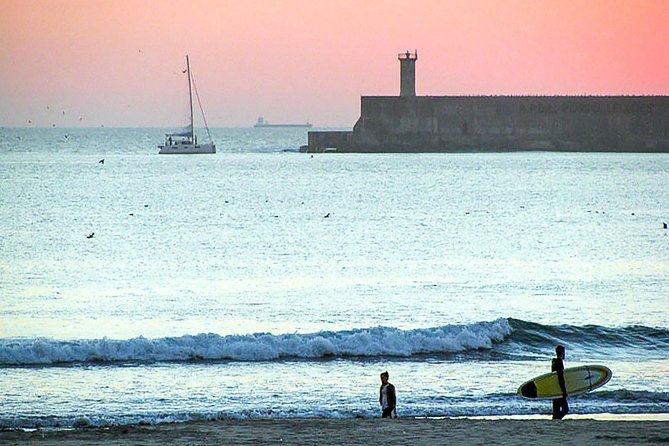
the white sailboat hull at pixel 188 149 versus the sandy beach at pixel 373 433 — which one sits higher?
the white sailboat hull at pixel 188 149

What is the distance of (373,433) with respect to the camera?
50.7ft

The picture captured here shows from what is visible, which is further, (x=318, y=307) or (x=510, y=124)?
(x=510, y=124)

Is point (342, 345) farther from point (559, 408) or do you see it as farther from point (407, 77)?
point (407, 77)

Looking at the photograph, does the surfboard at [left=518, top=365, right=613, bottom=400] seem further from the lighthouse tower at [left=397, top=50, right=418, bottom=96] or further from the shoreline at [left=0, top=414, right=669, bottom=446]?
the lighthouse tower at [left=397, top=50, right=418, bottom=96]

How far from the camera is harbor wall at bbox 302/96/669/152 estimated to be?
14725cm

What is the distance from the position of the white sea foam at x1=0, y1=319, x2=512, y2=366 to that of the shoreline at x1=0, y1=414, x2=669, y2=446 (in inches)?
292

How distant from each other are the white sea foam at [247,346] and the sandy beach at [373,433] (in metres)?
7.52

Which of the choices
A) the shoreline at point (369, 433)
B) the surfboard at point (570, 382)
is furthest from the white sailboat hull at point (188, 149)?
the shoreline at point (369, 433)

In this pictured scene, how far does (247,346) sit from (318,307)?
6.81 metres

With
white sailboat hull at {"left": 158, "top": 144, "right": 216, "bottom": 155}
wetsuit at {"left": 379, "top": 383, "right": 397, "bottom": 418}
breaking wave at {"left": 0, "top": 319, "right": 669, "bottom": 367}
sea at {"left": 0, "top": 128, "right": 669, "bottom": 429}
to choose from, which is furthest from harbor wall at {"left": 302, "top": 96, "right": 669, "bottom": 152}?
wetsuit at {"left": 379, "top": 383, "right": 397, "bottom": 418}

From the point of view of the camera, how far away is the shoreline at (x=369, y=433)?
1482 cm

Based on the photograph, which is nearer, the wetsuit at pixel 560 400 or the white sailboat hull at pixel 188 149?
the wetsuit at pixel 560 400

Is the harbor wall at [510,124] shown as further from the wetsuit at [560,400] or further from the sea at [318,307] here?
the wetsuit at [560,400]

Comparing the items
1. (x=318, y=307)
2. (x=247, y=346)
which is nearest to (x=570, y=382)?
(x=247, y=346)
